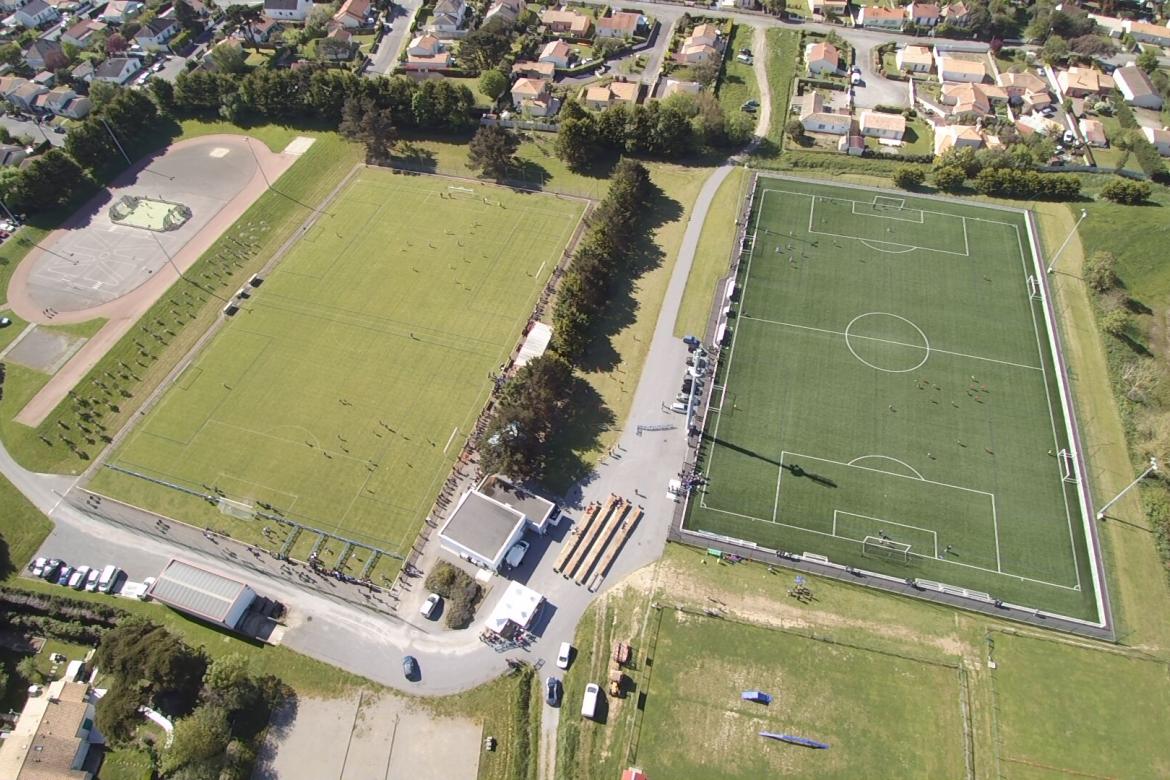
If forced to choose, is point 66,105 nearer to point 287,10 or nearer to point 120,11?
point 120,11

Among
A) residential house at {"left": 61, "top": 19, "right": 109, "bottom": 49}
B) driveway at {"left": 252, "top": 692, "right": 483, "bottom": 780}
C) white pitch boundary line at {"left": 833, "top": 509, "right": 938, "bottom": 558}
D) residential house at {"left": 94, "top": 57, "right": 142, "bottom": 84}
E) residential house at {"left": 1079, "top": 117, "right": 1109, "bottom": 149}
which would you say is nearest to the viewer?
driveway at {"left": 252, "top": 692, "right": 483, "bottom": 780}

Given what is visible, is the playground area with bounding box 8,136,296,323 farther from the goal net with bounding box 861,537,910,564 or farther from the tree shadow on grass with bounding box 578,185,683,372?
the goal net with bounding box 861,537,910,564

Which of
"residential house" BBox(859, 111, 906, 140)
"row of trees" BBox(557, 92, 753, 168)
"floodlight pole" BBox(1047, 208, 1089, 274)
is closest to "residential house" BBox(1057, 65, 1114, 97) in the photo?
"residential house" BBox(859, 111, 906, 140)

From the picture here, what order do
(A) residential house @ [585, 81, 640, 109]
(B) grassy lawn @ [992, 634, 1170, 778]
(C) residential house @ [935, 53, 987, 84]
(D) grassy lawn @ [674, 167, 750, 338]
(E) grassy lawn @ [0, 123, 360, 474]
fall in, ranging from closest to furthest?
(B) grassy lawn @ [992, 634, 1170, 778] → (E) grassy lawn @ [0, 123, 360, 474] → (D) grassy lawn @ [674, 167, 750, 338] → (A) residential house @ [585, 81, 640, 109] → (C) residential house @ [935, 53, 987, 84]

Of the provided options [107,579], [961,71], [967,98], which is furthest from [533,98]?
[107,579]

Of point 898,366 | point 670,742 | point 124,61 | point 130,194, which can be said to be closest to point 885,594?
point 670,742

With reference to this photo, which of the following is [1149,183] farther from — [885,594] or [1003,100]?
[885,594]

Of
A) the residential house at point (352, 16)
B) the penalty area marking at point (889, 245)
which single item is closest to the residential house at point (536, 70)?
the residential house at point (352, 16)
